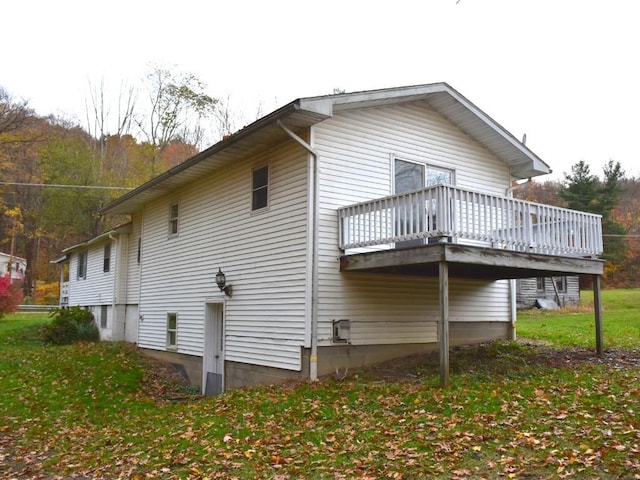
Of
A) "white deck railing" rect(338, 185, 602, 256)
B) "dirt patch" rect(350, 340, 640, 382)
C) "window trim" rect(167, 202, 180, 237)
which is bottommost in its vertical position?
"dirt patch" rect(350, 340, 640, 382)

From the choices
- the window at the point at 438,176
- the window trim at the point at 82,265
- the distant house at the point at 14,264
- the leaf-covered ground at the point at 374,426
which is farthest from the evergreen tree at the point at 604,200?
the distant house at the point at 14,264

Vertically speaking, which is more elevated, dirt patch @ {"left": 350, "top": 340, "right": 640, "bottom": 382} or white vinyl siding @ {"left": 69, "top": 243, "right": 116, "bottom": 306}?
white vinyl siding @ {"left": 69, "top": 243, "right": 116, "bottom": 306}

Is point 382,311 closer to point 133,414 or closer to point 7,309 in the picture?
point 133,414

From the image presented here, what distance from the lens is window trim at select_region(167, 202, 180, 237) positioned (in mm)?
16062

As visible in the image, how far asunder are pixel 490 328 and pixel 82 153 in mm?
33409

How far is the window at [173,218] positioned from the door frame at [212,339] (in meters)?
3.28

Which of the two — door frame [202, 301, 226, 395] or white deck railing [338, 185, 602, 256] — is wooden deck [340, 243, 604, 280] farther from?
door frame [202, 301, 226, 395]

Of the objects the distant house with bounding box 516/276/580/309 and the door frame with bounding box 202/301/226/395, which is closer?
the door frame with bounding box 202/301/226/395

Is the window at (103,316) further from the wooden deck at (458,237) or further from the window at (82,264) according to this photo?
the wooden deck at (458,237)

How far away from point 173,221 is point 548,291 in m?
23.2

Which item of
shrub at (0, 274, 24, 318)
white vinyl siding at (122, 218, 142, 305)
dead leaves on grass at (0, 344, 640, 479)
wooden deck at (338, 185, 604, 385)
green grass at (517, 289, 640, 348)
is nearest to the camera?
dead leaves on grass at (0, 344, 640, 479)

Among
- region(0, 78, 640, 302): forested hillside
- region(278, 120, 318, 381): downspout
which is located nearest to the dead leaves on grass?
region(278, 120, 318, 381): downspout

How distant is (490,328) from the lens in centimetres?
1331

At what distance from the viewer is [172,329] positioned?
15906 mm
